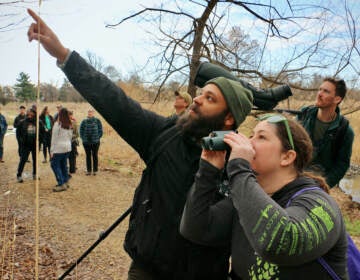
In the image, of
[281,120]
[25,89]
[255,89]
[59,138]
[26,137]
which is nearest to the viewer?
Result: [281,120]

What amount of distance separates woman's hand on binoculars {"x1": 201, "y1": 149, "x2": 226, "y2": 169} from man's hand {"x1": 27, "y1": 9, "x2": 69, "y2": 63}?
0.85 metres

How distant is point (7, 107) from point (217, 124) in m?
50.9

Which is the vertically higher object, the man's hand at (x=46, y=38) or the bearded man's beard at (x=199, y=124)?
the man's hand at (x=46, y=38)

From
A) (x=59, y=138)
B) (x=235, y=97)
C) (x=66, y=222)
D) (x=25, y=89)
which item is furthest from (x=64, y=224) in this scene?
(x=25, y=89)

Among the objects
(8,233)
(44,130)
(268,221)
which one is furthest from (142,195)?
(44,130)

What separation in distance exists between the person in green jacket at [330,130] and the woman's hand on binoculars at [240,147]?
2.07m

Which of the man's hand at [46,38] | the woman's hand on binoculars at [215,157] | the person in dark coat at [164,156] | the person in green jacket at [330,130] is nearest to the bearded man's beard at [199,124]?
the person in dark coat at [164,156]

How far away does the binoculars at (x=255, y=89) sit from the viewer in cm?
186

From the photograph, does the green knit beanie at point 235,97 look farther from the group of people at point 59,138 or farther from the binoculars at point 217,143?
the group of people at point 59,138

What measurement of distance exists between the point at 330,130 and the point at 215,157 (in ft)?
6.82

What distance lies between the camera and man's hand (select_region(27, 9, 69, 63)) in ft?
4.75

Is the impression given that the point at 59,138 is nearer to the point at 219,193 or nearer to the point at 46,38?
the point at 46,38

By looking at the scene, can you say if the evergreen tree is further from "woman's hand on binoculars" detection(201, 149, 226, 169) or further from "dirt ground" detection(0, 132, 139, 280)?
"woman's hand on binoculars" detection(201, 149, 226, 169)

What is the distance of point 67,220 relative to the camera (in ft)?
17.9
